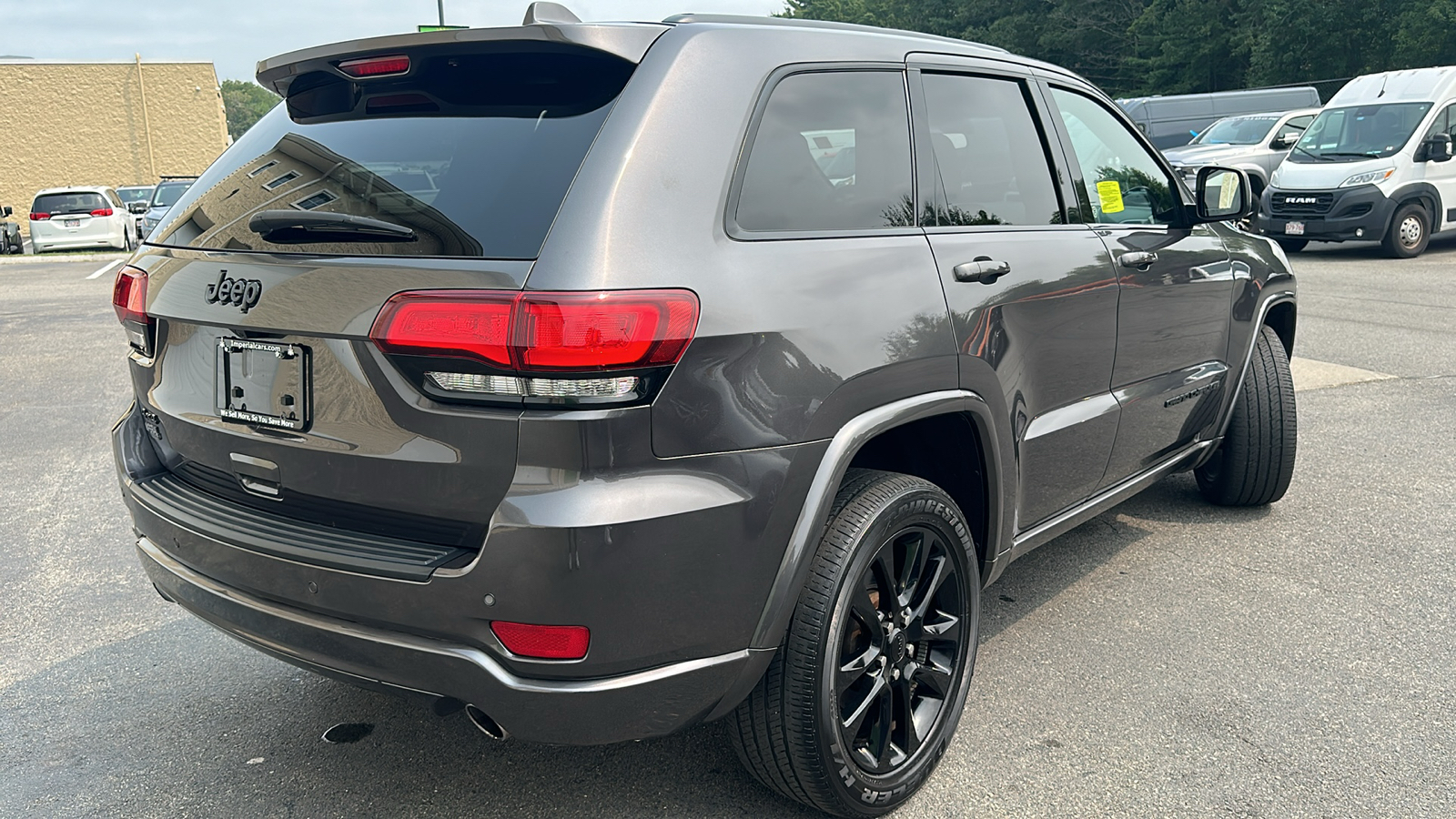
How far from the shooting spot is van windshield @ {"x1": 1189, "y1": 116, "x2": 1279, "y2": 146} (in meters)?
18.8

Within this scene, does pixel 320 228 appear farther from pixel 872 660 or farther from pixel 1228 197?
pixel 1228 197

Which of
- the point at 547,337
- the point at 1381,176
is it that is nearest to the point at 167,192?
the point at 1381,176

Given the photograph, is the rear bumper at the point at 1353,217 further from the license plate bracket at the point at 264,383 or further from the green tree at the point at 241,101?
the green tree at the point at 241,101

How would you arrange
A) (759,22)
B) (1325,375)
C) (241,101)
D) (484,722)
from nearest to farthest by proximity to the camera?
(484,722) < (759,22) < (1325,375) < (241,101)

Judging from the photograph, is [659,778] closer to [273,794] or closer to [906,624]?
[906,624]

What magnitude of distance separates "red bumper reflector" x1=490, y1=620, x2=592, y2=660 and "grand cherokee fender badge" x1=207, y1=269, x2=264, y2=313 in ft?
2.83

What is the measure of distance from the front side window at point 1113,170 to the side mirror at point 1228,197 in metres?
0.13

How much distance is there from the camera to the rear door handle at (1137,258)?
11.4ft

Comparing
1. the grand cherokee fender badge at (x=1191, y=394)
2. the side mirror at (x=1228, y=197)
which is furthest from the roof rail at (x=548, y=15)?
the side mirror at (x=1228, y=197)

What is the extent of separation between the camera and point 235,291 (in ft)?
7.79

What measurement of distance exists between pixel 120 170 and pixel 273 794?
155 ft

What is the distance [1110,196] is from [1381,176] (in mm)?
12834

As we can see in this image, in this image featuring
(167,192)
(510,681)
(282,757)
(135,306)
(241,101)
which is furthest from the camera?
(241,101)

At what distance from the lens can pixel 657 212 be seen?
2.13m
